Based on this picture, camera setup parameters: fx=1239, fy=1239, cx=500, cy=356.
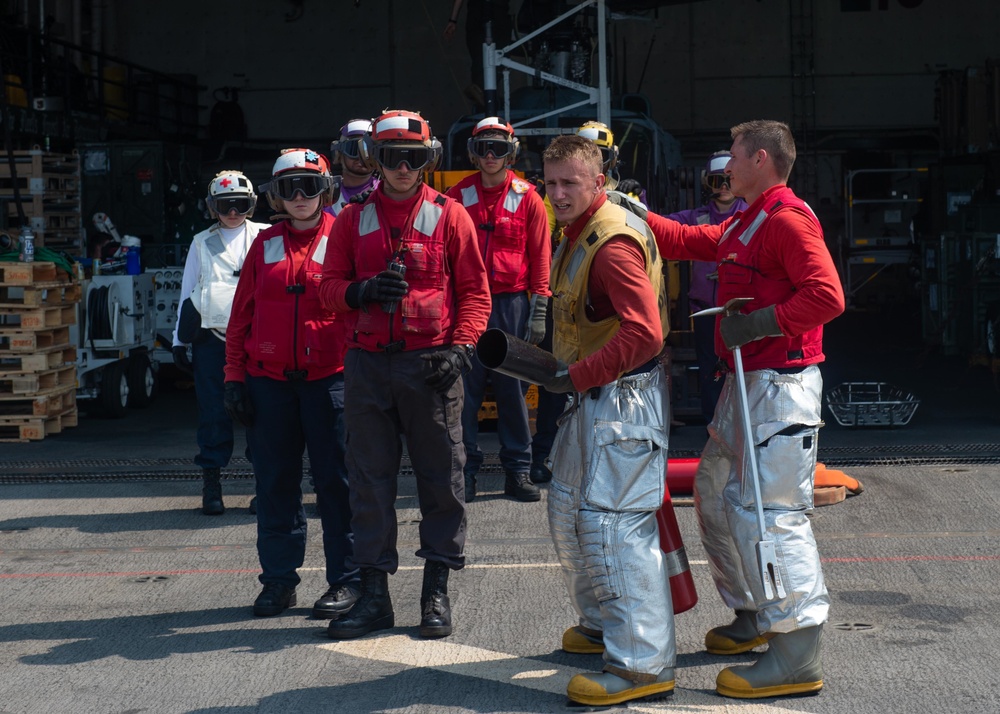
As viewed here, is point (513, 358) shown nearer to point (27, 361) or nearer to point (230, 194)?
point (230, 194)

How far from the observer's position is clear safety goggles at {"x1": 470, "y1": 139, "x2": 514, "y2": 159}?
299 inches

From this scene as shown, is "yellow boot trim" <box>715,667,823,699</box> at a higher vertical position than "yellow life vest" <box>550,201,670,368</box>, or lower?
lower

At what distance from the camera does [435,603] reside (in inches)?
207

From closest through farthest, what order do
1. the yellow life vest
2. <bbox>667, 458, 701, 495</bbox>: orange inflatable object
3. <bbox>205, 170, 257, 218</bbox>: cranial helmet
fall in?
1. the yellow life vest
2. <bbox>205, 170, 257, 218</bbox>: cranial helmet
3. <bbox>667, 458, 701, 495</bbox>: orange inflatable object

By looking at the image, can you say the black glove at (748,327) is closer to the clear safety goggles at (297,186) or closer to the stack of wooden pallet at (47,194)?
the clear safety goggles at (297,186)

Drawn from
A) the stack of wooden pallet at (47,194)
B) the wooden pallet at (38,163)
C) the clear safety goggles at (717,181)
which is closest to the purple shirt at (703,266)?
the clear safety goggles at (717,181)

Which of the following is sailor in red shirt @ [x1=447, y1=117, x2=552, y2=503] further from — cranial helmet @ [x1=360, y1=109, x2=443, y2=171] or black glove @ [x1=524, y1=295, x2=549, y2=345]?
cranial helmet @ [x1=360, y1=109, x2=443, y2=171]

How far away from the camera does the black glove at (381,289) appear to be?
498 centimetres

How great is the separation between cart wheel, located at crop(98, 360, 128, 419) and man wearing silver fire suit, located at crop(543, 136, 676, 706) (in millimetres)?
7970

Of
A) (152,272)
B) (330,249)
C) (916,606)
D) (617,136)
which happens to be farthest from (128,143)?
(916,606)

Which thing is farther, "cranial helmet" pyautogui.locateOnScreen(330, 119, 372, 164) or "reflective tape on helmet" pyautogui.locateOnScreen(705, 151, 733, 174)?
"reflective tape on helmet" pyautogui.locateOnScreen(705, 151, 733, 174)

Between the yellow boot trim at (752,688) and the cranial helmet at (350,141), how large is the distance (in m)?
3.87

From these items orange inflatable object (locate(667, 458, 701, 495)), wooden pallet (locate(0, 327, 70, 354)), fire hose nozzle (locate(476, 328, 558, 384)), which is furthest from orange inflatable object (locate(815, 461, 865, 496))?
wooden pallet (locate(0, 327, 70, 354))

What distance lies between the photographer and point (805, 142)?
25406mm
